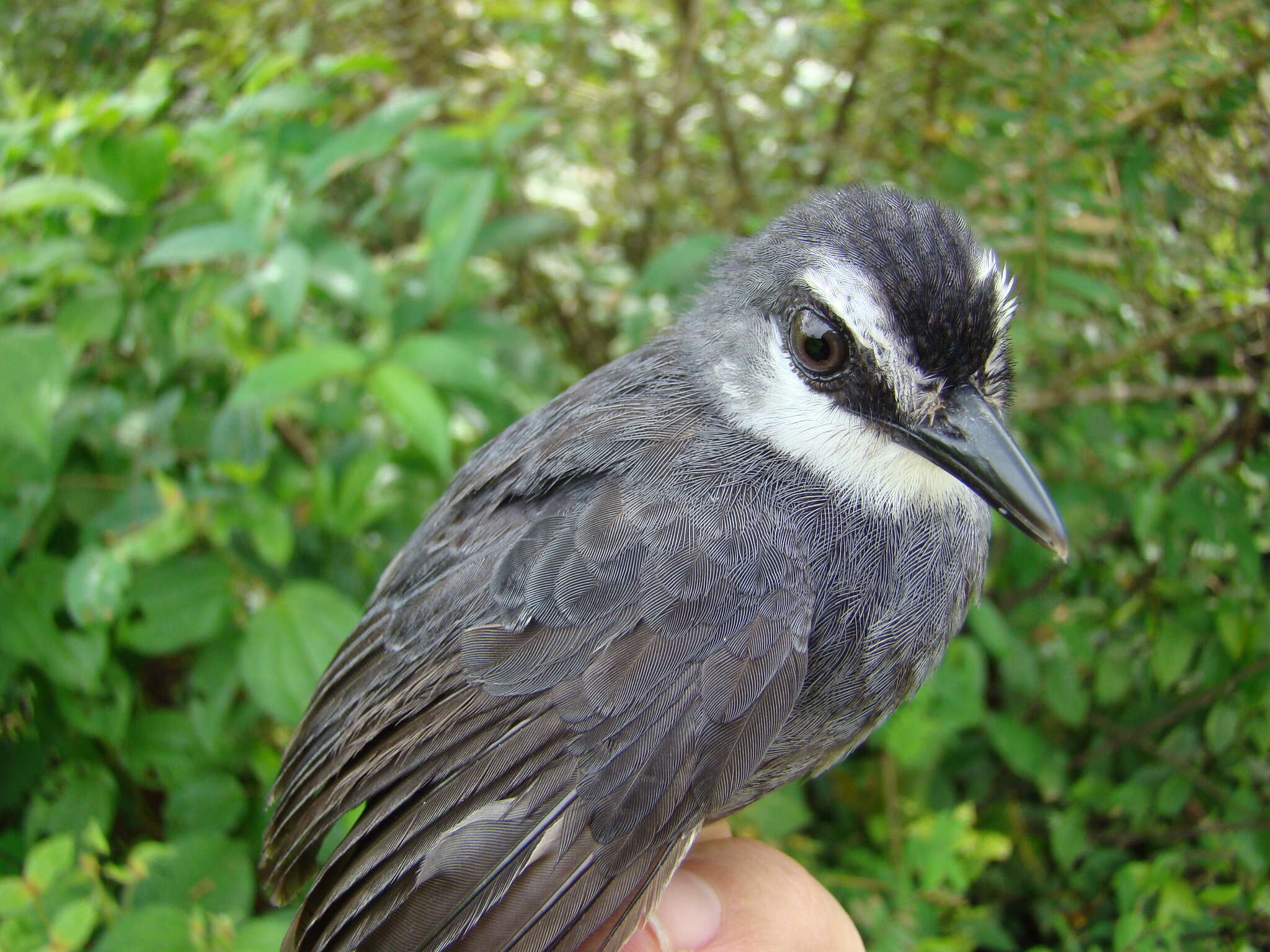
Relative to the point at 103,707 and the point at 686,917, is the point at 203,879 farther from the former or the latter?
the point at 686,917

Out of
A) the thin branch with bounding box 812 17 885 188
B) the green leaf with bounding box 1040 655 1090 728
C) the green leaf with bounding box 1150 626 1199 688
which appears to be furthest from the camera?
the thin branch with bounding box 812 17 885 188

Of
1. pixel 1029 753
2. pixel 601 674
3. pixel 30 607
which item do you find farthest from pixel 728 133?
pixel 30 607

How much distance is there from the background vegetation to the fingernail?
2.10 ft

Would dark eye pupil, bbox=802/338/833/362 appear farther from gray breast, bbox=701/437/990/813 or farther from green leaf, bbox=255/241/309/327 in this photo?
green leaf, bbox=255/241/309/327

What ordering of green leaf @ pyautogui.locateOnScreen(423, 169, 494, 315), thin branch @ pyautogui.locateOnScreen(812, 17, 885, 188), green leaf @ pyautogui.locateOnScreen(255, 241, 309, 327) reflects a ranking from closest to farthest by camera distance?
1. green leaf @ pyautogui.locateOnScreen(255, 241, 309, 327)
2. green leaf @ pyautogui.locateOnScreen(423, 169, 494, 315)
3. thin branch @ pyautogui.locateOnScreen(812, 17, 885, 188)

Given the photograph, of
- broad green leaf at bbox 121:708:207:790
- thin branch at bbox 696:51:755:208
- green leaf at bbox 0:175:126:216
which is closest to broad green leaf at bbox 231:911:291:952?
broad green leaf at bbox 121:708:207:790

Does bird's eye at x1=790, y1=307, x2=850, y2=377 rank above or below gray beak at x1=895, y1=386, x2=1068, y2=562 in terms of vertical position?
above

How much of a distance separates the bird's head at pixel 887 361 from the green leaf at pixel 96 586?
52.1 inches

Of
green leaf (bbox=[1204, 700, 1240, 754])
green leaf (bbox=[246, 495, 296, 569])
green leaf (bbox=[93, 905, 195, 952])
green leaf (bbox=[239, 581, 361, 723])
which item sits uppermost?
green leaf (bbox=[246, 495, 296, 569])

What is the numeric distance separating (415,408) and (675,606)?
0.88 metres

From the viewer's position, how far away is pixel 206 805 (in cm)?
216

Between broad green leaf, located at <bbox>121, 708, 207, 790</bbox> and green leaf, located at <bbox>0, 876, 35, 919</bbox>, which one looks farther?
broad green leaf, located at <bbox>121, 708, 207, 790</bbox>

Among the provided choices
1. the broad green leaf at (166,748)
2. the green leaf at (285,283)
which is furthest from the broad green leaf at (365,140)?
the broad green leaf at (166,748)

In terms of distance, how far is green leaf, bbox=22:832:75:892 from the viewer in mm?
1609
